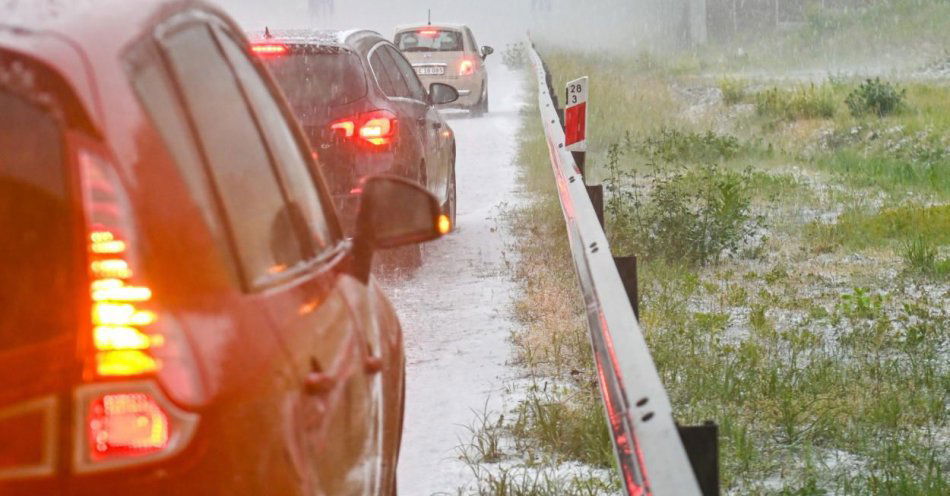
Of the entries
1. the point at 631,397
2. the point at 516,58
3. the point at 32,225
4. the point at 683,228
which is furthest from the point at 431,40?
the point at 32,225

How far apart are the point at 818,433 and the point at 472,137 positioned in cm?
1700

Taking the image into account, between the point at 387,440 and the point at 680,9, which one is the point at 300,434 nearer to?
the point at 387,440

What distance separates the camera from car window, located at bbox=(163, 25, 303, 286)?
2623mm

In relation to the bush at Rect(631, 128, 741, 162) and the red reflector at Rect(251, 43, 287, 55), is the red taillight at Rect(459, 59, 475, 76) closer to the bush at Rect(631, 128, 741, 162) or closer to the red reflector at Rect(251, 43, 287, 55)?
the bush at Rect(631, 128, 741, 162)

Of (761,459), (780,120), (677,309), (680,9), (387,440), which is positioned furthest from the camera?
(680,9)

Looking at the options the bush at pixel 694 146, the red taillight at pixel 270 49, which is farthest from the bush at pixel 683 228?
the bush at pixel 694 146

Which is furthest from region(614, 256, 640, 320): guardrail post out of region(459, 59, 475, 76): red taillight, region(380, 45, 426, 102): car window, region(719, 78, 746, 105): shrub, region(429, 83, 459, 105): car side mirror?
region(459, 59, 475, 76): red taillight

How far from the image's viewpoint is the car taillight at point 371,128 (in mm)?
9977

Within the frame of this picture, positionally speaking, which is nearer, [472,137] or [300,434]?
[300,434]

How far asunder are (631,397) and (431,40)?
24.7m

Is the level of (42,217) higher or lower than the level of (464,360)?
higher

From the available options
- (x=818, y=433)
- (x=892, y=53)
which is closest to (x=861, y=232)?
(x=818, y=433)

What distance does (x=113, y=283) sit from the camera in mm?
2238

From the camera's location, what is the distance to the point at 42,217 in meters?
2.26
